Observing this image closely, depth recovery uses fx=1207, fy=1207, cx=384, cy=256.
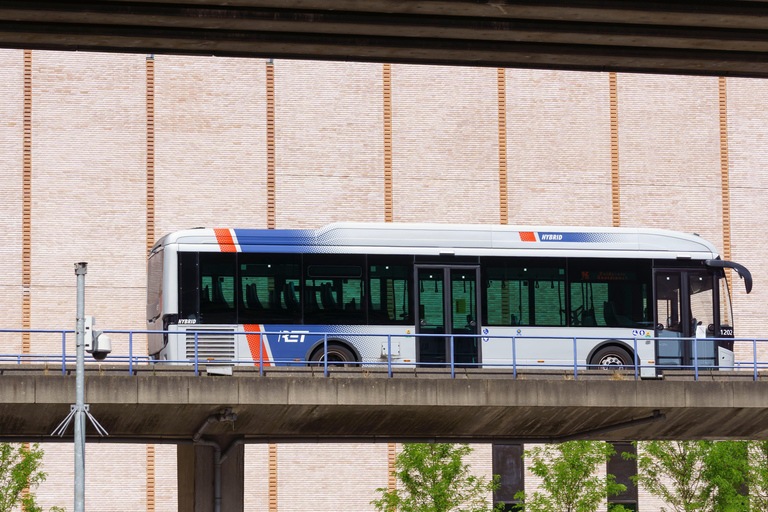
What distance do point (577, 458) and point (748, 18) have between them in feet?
64.0

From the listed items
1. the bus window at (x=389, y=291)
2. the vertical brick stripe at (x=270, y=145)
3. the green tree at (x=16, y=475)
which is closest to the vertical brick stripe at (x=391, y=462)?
the vertical brick stripe at (x=270, y=145)

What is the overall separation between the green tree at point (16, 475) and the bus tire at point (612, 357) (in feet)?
56.2

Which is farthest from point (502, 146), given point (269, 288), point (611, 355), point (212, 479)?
point (212, 479)

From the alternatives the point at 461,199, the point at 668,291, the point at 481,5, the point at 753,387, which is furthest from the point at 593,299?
the point at 461,199

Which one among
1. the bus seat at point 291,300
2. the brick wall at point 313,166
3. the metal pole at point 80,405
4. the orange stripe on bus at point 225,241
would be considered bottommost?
the metal pole at point 80,405

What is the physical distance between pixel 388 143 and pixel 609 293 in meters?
17.3

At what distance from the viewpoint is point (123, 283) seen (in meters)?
39.5

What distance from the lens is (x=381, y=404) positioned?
21688mm

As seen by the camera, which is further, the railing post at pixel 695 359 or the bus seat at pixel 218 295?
the bus seat at pixel 218 295

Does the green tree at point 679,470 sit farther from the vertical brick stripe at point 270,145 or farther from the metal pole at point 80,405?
the metal pole at point 80,405

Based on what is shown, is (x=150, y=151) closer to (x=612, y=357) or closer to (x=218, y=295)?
(x=218, y=295)

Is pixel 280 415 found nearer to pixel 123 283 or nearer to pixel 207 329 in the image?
pixel 207 329

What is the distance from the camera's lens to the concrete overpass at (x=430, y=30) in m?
Result: 17.4

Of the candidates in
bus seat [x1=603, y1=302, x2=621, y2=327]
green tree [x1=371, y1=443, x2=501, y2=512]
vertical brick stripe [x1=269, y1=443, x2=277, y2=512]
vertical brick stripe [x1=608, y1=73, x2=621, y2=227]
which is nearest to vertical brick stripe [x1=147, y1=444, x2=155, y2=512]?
vertical brick stripe [x1=269, y1=443, x2=277, y2=512]
